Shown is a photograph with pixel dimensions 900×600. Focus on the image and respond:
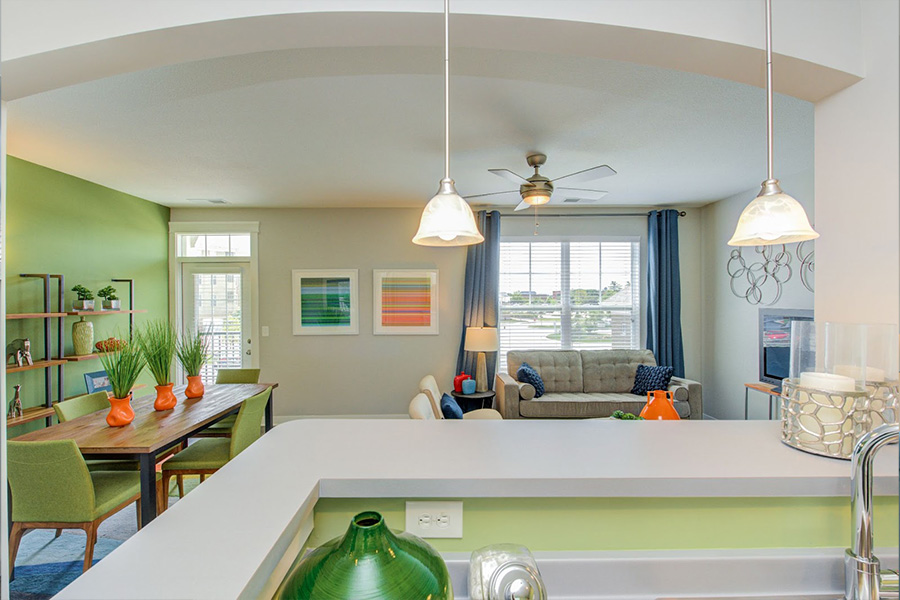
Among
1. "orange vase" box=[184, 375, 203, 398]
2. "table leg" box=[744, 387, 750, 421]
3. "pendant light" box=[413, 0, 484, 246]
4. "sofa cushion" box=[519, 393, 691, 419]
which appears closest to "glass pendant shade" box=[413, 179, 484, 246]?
"pendant light" box=[413, 0, 484, 246]

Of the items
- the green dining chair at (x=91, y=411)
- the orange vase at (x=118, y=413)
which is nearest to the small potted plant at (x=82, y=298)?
the green dining chair at (x=91, y=411)

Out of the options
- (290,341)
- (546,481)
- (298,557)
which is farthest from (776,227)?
(290,341)

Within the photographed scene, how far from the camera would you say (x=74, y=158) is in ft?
11.3

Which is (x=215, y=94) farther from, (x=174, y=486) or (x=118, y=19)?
(x=174, y=486)

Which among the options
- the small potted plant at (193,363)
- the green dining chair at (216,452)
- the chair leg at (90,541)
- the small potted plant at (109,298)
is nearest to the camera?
the chair leg at (90,541)

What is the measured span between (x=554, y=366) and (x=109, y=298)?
4.45m

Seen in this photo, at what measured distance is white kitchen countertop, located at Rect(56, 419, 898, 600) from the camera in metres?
0.72

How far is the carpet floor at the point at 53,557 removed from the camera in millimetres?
2227

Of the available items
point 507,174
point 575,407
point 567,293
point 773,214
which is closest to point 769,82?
point 773,214

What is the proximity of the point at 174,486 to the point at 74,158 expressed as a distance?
104 inches

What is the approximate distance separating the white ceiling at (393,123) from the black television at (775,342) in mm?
1287

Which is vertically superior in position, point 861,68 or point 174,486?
point 861,68

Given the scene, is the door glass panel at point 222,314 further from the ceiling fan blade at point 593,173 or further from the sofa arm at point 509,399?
the ceiling fan blade at point 593,173

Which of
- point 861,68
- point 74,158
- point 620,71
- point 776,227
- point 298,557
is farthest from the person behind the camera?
point 74,158
